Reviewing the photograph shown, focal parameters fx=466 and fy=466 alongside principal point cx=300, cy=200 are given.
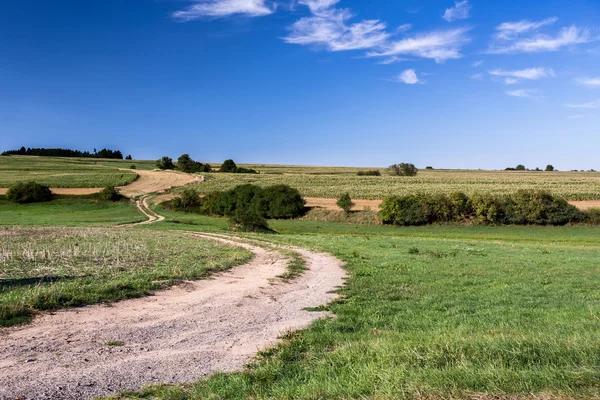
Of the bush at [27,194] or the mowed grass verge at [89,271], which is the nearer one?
the mowed grass verge at [89,271]

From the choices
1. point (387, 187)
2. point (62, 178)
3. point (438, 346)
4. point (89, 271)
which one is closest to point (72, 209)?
point (62, 178)

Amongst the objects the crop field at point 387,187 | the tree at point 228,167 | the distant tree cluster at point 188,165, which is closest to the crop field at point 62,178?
the crop field at point 387,187

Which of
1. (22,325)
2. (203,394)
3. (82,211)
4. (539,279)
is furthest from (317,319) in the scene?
(82,211)

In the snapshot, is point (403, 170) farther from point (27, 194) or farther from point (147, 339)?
point (147, 339)

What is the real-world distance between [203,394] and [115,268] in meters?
14.1

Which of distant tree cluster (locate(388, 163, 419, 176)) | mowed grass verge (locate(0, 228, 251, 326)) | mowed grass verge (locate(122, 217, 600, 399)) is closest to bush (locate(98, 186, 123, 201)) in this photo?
mowed grass verge (locate(0, 228, 251, 326))

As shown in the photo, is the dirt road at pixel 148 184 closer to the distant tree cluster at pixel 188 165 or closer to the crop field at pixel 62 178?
the crop field at pixel 62 178

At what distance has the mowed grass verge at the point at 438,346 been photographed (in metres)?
5.50

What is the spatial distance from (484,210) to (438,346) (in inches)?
2255

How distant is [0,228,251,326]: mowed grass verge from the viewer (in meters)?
12.3

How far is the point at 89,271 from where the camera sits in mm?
18156

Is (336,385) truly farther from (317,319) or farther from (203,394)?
(317,319)

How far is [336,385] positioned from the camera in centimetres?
607

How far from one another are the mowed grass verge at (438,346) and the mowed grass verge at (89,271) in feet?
20.8
